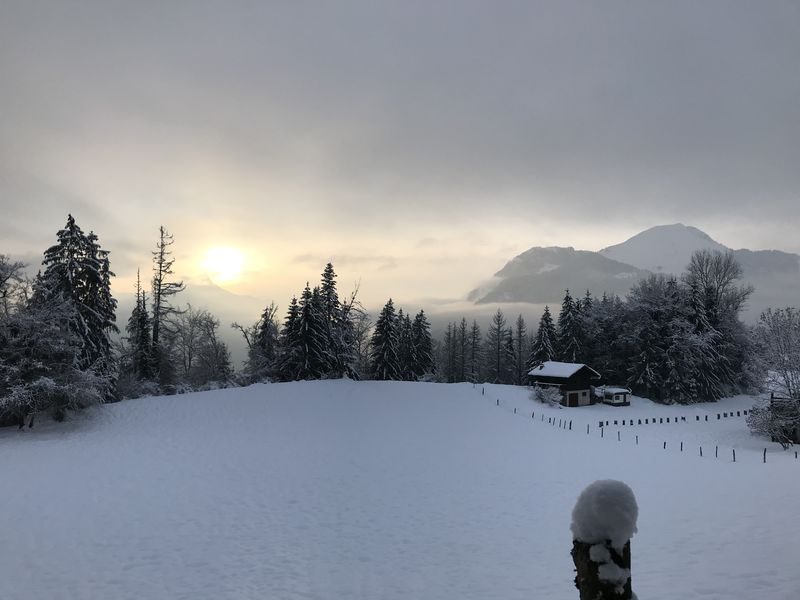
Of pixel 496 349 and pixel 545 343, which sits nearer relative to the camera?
pixel 545 343

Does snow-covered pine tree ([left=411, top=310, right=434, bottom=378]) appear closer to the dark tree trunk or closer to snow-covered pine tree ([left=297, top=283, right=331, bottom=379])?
snow-covered pine tree ([left=297, top=283, right=331, bottom=379])

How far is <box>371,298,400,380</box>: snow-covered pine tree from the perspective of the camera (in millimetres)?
56125

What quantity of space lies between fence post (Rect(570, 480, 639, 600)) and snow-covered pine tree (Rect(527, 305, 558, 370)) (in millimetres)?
63489

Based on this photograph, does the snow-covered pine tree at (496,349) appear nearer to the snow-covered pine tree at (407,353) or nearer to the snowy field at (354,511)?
the snow-covered pine tree at (407,353)

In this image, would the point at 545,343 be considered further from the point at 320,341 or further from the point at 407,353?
the point at 320,341

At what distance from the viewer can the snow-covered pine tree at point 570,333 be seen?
6119cm

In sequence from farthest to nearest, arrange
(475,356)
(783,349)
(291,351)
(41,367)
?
(475,356)
(291,351)
(783,349)
(41,367)

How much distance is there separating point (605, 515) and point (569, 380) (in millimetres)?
51602

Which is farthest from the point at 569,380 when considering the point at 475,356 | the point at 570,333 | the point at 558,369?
the point at 475,356

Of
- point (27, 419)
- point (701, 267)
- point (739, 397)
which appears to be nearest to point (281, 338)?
point (27, 419)

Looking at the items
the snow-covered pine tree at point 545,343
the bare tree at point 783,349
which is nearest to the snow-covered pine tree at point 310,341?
the snow-covered pine tree at point 545,343

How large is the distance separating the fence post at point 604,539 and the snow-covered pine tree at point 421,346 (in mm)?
62403

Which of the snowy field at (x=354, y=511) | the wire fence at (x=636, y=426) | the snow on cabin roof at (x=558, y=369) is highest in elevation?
the snow on cabin roof at (x=558, y=369)

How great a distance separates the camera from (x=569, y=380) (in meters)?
50.1
